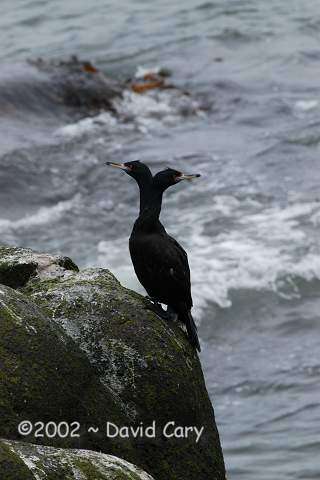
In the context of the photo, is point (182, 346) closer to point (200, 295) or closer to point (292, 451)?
point (292, 451)

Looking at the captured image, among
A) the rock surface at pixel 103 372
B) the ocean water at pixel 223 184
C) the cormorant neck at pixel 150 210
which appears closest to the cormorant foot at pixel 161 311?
the rock surface at pixel 103 372

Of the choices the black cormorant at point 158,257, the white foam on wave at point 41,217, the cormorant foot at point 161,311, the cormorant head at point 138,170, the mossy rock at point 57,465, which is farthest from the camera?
the white foam on wave at point 41,217

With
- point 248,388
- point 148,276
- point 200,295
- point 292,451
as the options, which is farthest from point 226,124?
point 148,276

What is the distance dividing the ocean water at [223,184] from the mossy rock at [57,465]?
462 cm

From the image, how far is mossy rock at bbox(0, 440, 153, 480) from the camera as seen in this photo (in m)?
4.88

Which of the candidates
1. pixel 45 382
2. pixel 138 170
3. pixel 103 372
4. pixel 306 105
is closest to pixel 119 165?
pixel 138 170

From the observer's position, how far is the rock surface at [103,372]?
5.67m

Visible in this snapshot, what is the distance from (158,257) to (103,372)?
0.97 meters

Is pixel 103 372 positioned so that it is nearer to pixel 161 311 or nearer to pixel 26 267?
pixel 161 311

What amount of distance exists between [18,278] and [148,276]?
2.66ft

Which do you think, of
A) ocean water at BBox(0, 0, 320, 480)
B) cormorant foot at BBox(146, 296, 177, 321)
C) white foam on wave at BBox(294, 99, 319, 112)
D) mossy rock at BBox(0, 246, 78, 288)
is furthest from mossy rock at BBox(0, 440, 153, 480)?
white foam on wave at BBox(294, 99, 319, 112)

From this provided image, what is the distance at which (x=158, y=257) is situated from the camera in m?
6.82

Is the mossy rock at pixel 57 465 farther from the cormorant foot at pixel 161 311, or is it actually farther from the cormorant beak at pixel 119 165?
the cormorant beak at pixel 119 165

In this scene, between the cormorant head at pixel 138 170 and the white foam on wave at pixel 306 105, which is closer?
the cormorant head at pixel 138 170
